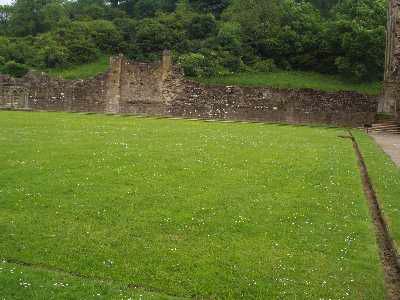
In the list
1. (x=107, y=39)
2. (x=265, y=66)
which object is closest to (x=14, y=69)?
(x=107, y=39)

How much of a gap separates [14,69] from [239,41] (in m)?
16.8

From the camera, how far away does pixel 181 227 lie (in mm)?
7812

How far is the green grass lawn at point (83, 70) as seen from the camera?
39219 mm

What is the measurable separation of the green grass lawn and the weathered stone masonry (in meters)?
2.50

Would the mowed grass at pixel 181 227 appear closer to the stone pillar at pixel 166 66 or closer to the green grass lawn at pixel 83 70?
the stone pillar at pixel 166 66

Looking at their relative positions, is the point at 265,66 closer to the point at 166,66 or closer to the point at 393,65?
the point at 166,66

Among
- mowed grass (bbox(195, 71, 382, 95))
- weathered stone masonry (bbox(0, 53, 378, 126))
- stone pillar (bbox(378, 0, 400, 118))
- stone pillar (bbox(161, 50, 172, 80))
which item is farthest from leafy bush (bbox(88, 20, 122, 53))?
stone pillar (bbox(378, 0, 400, 118))

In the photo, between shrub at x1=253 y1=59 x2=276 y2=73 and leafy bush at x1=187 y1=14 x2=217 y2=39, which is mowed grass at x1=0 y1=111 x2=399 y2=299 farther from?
leafy bush at x1=187 y1=14 x2=217 y2=39

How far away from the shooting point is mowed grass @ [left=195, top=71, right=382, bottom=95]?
3609 centimetres

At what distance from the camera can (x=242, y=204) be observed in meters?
9.13

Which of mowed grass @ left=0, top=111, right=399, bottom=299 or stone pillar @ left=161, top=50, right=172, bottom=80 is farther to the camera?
stone pillar @ left=161, top=50, right=172, bottom=80

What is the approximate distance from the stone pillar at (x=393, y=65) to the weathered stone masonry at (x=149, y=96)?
4.99 meters

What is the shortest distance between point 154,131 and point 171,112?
15790 millimetres

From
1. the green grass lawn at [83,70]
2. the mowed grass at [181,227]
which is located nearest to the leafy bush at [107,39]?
the green grass lawn at [83,70]
